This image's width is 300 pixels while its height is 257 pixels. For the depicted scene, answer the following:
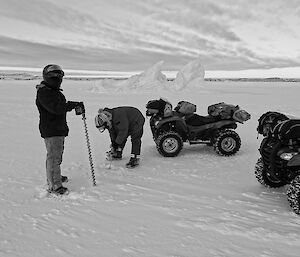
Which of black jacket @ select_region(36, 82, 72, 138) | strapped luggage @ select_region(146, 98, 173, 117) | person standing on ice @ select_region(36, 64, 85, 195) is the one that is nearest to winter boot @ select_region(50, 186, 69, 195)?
person standing on ice @ select_region(36, 64, 85, 195)

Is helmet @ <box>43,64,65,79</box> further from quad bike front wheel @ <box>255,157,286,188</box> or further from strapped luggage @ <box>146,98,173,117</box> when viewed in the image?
quad bike front wheel @ <box>255,157,286,188</box>

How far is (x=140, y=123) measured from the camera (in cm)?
637

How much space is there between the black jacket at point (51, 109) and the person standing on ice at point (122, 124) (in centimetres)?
151

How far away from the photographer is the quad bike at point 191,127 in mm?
7012

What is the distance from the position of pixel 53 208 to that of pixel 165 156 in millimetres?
3351

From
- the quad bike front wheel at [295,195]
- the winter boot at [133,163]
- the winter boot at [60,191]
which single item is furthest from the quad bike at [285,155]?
the winter boot at [60,191]

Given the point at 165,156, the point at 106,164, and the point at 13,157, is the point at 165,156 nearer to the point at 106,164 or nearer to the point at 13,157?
the point at 106,164

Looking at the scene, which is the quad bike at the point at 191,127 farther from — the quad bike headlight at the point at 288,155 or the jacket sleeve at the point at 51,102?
the jacket sleeve at the point at 51,102

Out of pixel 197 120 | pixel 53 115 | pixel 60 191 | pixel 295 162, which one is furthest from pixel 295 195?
pixel 197 120

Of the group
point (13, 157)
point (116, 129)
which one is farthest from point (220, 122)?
point (13, 157)

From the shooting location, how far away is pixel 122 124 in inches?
239

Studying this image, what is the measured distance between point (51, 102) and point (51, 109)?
3.5 inches

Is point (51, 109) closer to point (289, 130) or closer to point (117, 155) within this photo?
point (117, 155)

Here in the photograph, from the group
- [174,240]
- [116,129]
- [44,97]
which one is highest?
[44,97]
